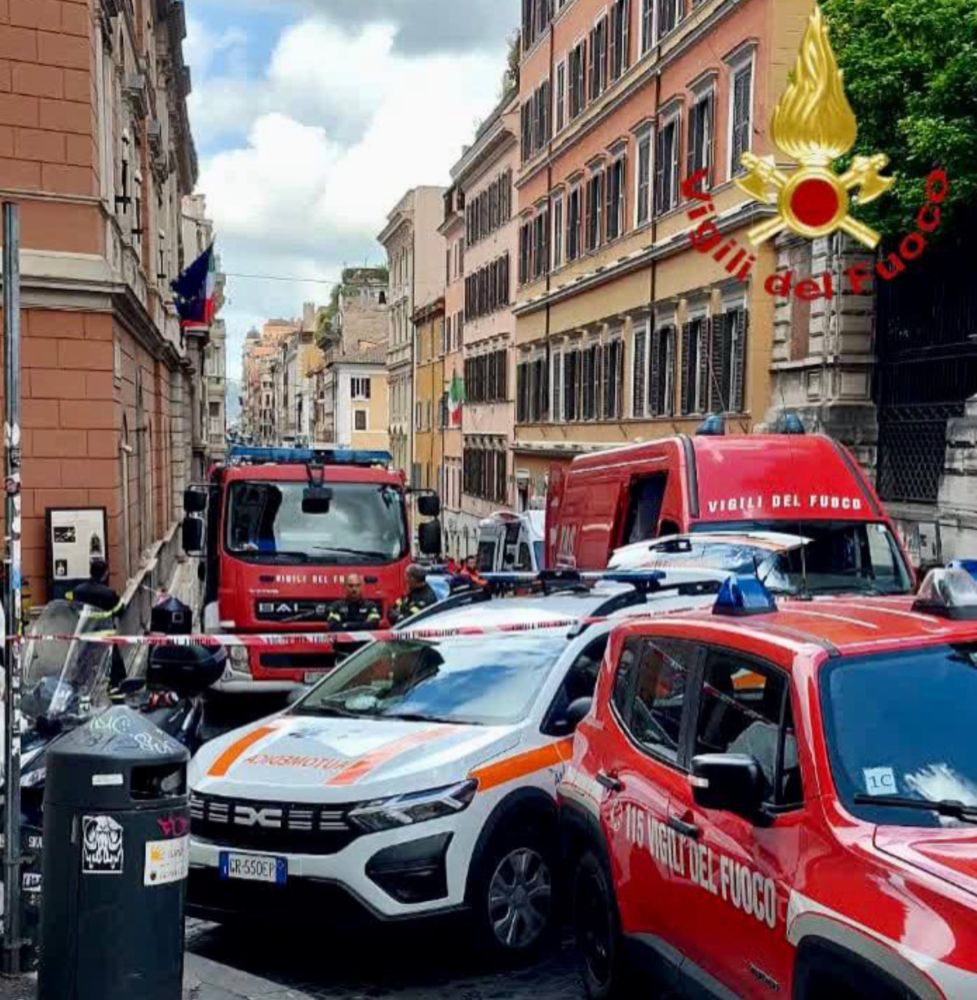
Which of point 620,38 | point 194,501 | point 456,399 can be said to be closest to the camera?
point 194,501

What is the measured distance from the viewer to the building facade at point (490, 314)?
148 ft

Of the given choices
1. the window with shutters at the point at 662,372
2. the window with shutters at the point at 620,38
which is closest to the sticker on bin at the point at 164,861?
the window with shutters at the point at 662,372

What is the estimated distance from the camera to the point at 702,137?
26656 mm

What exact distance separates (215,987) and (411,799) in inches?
48.0

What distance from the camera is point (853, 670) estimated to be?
4340 millimetres

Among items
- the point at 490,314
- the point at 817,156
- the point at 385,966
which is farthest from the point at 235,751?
the point at 490,314

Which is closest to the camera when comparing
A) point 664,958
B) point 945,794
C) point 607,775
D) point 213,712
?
point 945,794

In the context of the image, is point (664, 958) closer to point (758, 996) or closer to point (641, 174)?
point (758, 996)

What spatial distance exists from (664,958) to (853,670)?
4.61ft

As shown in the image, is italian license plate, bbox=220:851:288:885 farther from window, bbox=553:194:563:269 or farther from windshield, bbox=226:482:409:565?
window, bbox=553:194:563:269

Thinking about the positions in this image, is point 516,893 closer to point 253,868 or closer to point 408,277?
point 253,868

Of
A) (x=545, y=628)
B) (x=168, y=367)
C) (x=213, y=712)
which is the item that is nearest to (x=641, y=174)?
(x=168, y=367)

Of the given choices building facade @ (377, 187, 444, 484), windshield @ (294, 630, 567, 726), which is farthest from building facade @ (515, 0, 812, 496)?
building facade @ (377, 187, 444, 484)

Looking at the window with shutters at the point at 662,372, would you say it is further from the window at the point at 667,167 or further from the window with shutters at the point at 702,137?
the window with shutters at the point at 702,137
